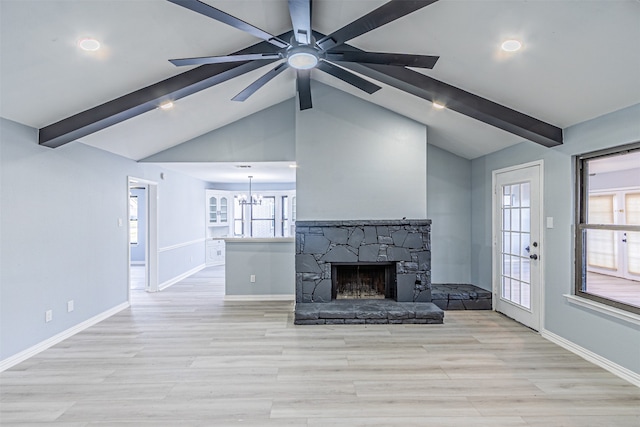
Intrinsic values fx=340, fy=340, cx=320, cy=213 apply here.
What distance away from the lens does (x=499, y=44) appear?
2.77 meters

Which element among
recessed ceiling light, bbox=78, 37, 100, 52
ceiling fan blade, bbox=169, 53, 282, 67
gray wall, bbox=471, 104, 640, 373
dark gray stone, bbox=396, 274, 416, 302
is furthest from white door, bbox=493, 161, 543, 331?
recessed ceiling light, bbox=78, 37, 100, 52

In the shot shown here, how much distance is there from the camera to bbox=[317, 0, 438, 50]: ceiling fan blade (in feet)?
6.81

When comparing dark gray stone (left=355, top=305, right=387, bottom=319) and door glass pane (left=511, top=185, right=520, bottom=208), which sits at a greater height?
door glass pane (left=511, top=185, right=520, bottom=208)

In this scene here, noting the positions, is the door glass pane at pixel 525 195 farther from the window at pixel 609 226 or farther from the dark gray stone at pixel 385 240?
the dark gray stone at pixel 385 240

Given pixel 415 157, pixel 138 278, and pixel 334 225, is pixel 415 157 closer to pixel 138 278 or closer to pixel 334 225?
pixel 334 225

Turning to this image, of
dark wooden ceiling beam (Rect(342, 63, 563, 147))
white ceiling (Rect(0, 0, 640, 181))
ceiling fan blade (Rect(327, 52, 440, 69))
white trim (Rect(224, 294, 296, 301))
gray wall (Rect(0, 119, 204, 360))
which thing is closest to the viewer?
white ceiling (Rect(0, 0, 640, 181))

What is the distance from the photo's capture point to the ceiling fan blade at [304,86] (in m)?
3.14

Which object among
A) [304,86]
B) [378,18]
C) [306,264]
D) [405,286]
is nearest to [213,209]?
[306,264]

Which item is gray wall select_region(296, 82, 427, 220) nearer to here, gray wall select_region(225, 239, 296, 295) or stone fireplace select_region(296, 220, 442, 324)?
stone fireplace select_region(296, 220, 442, 324)

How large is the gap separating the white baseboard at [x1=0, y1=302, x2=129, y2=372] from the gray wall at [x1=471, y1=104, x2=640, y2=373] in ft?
18.2

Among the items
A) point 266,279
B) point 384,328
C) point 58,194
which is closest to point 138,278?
point 266,279

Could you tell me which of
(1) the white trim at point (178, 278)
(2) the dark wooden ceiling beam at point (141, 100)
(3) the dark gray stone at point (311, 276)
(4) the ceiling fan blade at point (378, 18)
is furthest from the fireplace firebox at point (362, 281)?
(1) the white trim at point (178, 278)

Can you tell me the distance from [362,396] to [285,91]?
4.20m

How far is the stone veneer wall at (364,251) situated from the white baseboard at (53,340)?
2678 millimetres
